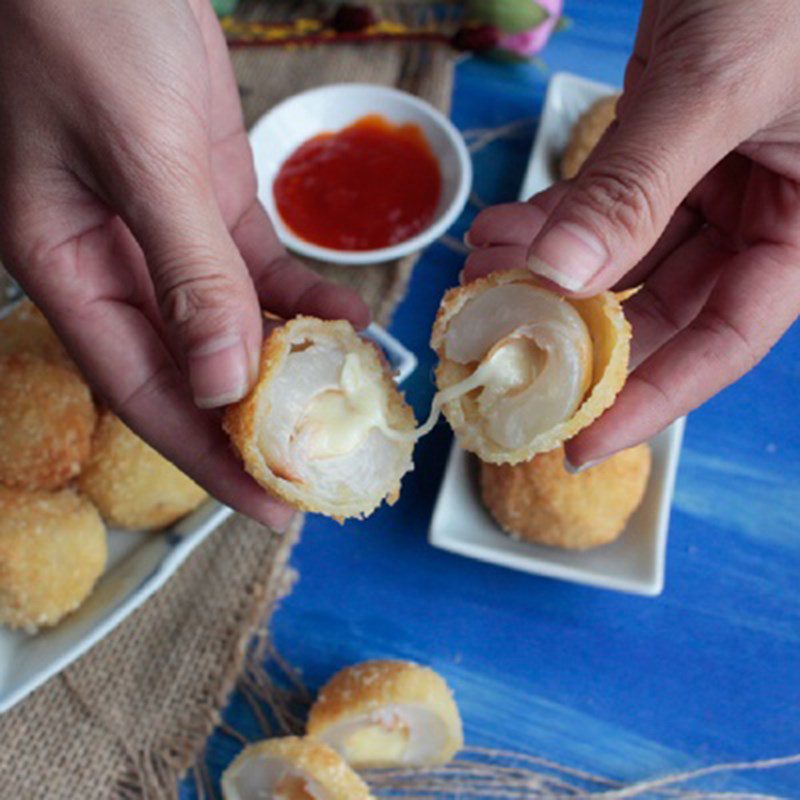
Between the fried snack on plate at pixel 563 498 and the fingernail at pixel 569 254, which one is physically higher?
the fingernail at pixel 569 254

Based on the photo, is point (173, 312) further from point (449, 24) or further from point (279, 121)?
point (449, 24)

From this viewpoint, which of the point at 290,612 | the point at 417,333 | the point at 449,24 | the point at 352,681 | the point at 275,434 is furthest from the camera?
the point at 449,24

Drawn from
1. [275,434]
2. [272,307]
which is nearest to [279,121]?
[272,307]

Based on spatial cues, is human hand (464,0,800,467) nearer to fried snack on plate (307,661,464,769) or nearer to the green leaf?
fried snack on plate (307,661,464,769)

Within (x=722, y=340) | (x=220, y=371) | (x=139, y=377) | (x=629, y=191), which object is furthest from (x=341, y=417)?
(x=722, y=340)

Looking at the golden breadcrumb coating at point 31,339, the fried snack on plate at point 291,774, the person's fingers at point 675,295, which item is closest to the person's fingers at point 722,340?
the person's fingers at point 675,295

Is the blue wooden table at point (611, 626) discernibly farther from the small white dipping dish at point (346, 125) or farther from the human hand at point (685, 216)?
the human hand at point (685, 216)

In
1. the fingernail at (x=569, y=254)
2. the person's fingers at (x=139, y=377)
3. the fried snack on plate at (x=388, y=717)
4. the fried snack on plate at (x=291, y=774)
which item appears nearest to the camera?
the fingernail at (x=569, y=254)
